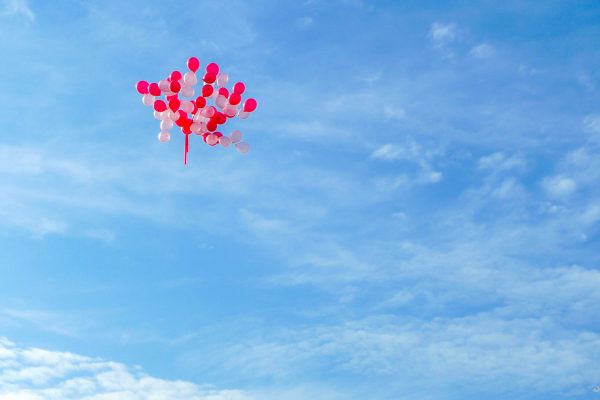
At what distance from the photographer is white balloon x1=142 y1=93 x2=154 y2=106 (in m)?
24.0

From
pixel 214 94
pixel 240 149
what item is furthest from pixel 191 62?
pixel 240 149

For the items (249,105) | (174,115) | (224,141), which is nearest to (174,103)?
(174,115)

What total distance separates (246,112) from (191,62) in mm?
1767

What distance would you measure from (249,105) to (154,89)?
90.3 inches

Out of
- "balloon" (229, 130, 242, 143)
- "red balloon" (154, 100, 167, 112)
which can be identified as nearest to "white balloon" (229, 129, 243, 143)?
"balloon" (229, 130, 242, 143)

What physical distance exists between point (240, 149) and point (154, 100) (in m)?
2.39

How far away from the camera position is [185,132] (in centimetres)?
2416

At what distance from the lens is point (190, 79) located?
2384cm

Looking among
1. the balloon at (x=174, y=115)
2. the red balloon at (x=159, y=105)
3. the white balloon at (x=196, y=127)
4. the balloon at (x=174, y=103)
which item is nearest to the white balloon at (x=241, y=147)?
the white balloon at (x=196, y=127)

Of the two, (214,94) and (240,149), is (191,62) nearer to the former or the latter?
(214,94)

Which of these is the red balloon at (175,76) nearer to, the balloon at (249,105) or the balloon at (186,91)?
the balloon at (186,91)

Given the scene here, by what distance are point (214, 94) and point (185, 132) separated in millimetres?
1128

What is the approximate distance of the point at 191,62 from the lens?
24047 millimetres

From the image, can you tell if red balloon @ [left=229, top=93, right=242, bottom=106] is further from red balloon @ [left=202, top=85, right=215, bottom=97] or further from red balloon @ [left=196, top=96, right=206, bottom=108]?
red balloon @ [left=196, top=96, right=206, bottom=108]
